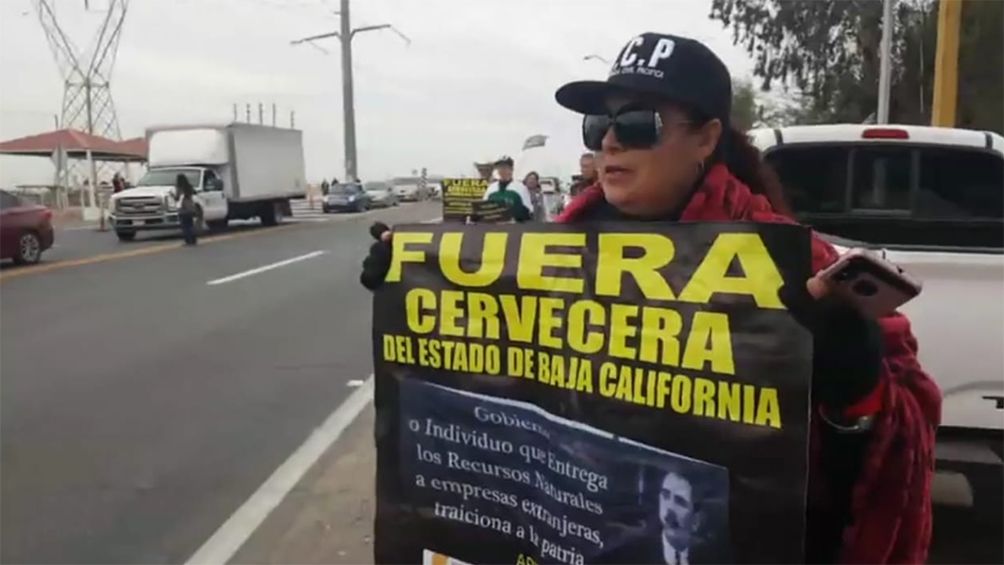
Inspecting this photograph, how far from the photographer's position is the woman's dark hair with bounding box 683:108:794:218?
2189 mm

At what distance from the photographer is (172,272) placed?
19109 millimetres

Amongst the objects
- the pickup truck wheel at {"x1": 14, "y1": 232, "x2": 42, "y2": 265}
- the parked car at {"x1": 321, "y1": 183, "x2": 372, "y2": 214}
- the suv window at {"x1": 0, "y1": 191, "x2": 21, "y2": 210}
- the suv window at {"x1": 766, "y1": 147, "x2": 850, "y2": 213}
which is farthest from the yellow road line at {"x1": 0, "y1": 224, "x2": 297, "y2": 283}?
the parked car at {"x1": 321, "y1": 183, "x2": 372, "y2": 214}

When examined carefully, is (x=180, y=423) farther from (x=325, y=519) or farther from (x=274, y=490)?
(x=325, y=519)

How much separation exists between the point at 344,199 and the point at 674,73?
166ft

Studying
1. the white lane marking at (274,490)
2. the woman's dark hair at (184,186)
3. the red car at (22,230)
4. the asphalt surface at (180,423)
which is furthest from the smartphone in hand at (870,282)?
the woman's dark hair at (184,186)

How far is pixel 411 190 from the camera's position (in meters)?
70.8

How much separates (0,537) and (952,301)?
450 centimetres

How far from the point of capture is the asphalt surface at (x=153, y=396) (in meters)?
5.66

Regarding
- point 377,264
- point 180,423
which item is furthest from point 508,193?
point 377,264

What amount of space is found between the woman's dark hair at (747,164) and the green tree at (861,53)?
1192 inches

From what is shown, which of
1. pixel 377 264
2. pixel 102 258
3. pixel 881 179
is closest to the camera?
pixel 377 264

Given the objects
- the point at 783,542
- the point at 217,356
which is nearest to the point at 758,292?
the point at 783,542

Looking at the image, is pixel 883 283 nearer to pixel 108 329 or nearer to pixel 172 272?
pixel 108 329

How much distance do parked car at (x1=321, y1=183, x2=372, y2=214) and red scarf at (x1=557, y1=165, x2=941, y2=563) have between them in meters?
50.5
